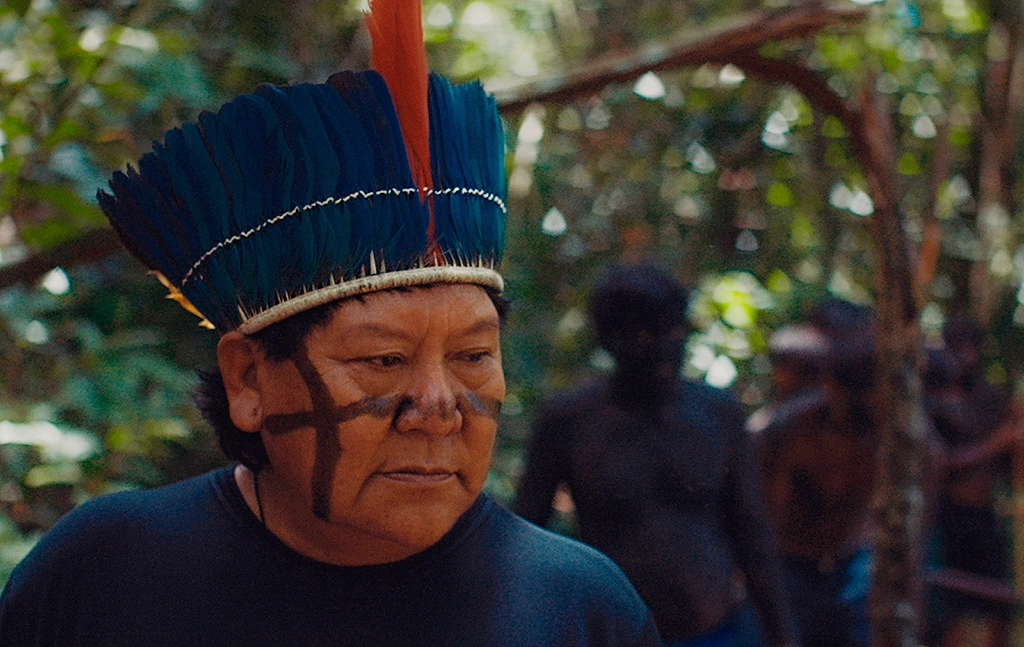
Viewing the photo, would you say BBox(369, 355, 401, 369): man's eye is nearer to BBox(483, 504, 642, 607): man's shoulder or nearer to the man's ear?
the man's ear

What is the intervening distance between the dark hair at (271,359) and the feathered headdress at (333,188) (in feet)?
0.06

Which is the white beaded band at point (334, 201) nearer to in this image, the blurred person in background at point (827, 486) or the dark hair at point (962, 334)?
the blurred person in background at point (827, 486)

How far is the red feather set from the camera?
1612 mm

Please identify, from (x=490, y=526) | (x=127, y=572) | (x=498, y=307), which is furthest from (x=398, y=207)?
(x=127, y=572)

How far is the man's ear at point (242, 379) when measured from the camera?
1645mm

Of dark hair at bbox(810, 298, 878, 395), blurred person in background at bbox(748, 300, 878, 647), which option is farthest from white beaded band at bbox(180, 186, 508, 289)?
blurred person in background at bbox(748, 300, 878, 647)

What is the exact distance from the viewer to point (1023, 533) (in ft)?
19.6

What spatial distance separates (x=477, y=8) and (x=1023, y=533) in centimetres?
381

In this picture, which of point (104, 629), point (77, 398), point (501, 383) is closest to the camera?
point (104, 629)

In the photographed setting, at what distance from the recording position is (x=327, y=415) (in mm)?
1556

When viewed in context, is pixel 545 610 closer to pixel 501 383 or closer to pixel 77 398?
pixel 501 383

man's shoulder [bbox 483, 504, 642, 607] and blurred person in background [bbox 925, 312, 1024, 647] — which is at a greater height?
man's shoulder [bbox 483, 504, 642, 607]

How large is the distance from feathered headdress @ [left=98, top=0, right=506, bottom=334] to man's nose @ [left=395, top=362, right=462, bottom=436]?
124mm

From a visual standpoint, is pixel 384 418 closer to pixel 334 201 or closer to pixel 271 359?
pixel 271 359
